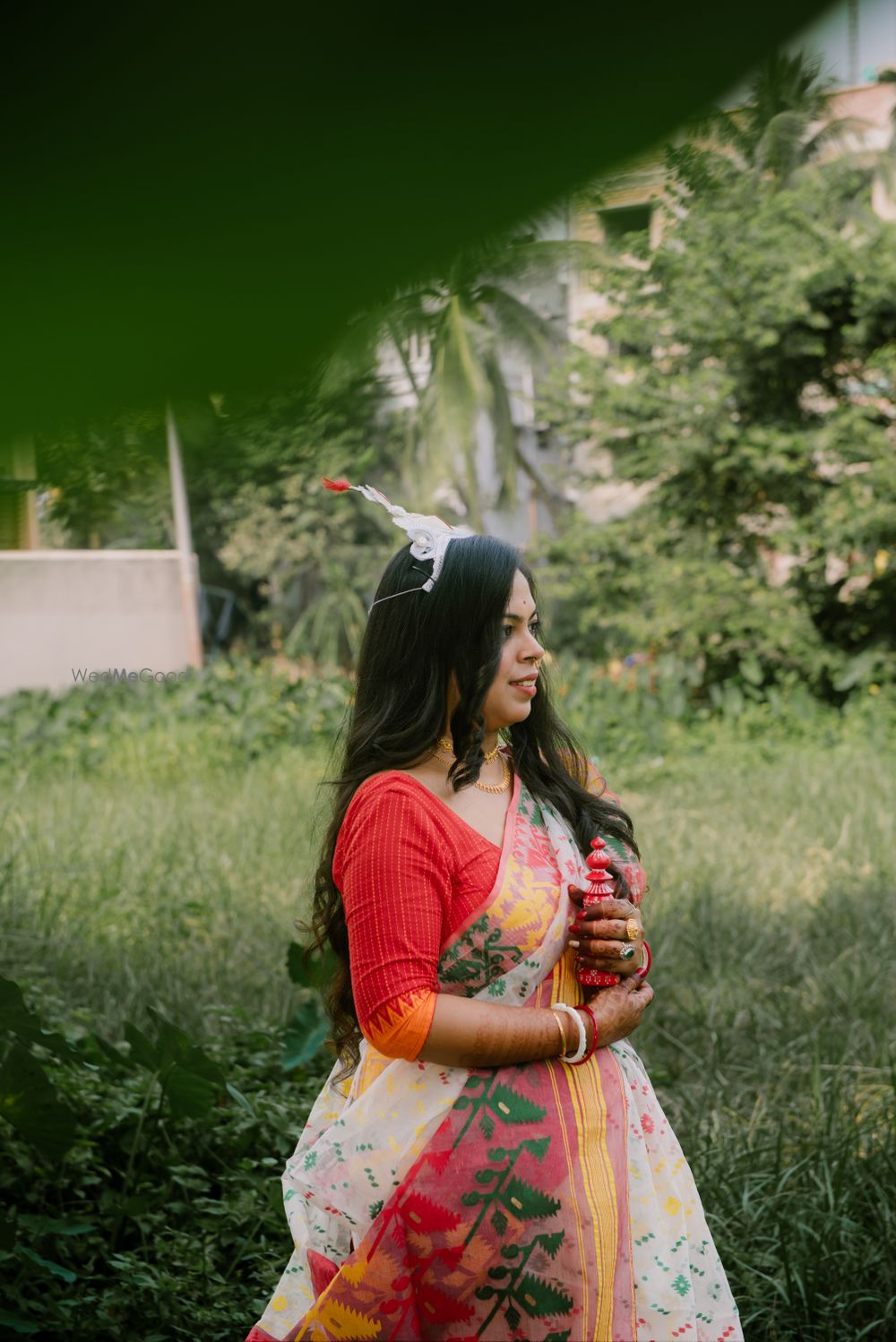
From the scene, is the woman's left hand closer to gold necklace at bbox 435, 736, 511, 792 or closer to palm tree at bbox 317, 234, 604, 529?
gold necklace at bbox 435, 736, 511, 792

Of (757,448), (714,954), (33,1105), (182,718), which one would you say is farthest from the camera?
(757,448)

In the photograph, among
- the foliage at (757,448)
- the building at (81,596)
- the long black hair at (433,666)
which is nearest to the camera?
the building at (81,596)

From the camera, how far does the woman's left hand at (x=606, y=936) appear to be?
53.7 inches

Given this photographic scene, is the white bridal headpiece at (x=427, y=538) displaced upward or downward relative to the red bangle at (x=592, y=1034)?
upward

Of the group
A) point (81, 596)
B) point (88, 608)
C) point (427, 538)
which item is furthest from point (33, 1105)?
point (81, 596)

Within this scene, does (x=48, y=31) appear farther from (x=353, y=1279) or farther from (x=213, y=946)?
(x=213, y=946)

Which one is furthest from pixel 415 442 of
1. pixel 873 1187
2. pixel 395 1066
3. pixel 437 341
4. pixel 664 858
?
pixel 664 858

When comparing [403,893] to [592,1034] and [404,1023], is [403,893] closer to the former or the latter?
[404,1023]

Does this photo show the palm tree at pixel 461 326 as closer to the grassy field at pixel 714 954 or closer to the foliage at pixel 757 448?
the grassy field at pixel 714 954

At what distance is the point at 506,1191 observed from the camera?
1302 millimetres

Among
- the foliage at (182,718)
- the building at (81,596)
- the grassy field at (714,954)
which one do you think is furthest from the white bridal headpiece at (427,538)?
the foliage at (182,718)

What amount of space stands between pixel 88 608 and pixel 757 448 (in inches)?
294

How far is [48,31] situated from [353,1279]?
133 centimetres

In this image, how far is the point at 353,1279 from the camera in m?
1.33
